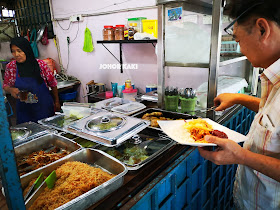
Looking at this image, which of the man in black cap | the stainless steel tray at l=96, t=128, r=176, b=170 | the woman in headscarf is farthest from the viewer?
the woman in headscarf

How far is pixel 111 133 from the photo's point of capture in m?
1.31

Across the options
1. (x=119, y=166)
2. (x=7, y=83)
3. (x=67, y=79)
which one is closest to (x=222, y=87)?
(x=119, y=166)

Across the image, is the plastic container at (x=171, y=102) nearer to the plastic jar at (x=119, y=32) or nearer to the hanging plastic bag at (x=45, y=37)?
the plastic jar at (x=119, y=32)

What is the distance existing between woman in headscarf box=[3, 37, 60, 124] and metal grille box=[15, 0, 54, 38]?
2.35 meters

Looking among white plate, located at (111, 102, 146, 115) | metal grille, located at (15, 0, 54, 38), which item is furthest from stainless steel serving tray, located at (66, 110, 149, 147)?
metal grille, located at (15, 0, 54, 38)

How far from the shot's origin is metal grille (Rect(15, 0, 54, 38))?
484cm

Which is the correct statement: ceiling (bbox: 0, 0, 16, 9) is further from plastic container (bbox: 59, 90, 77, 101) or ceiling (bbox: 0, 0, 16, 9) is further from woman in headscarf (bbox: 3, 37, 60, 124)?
woman in headscarf (bbox: 3, 37, 60, 124)

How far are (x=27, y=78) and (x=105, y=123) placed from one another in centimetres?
193

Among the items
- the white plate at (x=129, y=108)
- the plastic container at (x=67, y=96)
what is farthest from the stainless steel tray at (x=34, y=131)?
the plastic container at (x=67, y=96)

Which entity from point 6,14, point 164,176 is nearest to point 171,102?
point 164,176

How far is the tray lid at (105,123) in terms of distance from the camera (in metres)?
1.38

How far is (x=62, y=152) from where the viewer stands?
1.40 m

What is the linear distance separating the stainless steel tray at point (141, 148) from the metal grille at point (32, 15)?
170 inches

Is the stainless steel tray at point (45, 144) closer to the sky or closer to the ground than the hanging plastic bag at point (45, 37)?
closer to the ground
